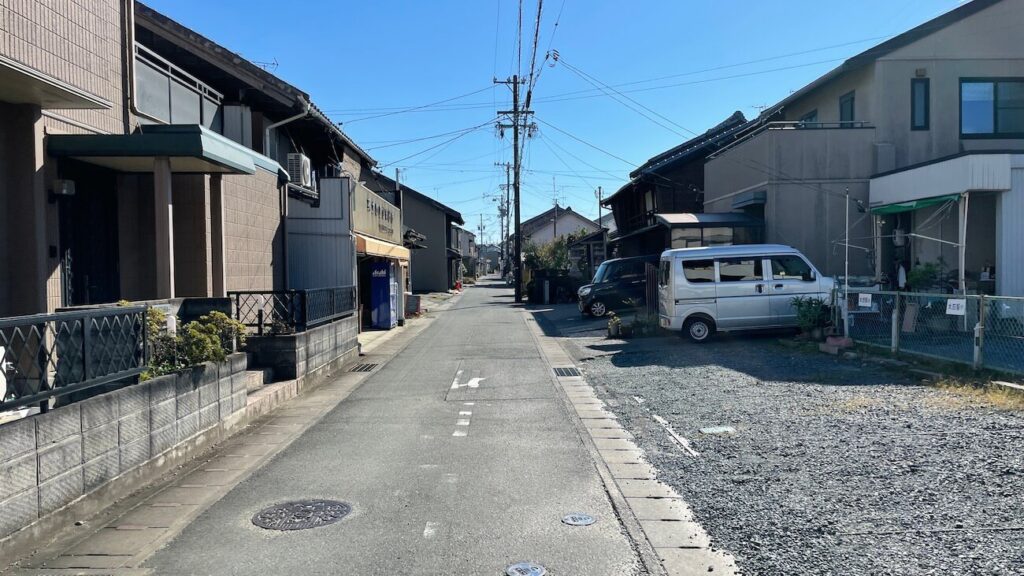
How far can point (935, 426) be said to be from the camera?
7.20 m

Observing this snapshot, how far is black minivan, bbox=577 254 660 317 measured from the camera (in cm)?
2469

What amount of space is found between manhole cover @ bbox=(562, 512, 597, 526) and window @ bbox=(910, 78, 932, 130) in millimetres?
16789

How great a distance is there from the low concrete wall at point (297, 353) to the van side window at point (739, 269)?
8.08 metres

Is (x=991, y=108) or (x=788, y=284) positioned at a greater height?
(x=991, y=108)

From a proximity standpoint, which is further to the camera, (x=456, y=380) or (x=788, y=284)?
(x=788, y=284)

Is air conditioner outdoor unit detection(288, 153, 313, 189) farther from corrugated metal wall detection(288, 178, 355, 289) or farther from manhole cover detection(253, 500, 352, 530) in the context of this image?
manhole cover detection(253, 500, 352, 530)

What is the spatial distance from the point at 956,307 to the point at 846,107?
36.8ft

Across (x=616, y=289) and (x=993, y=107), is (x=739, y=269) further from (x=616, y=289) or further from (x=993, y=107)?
(x=616, y=289)

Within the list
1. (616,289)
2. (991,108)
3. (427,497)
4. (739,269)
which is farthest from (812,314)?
(616,289)

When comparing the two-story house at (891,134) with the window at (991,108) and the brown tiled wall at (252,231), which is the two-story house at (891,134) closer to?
the window at (991,108)

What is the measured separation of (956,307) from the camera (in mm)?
10117

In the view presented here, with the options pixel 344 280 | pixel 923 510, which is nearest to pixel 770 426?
pixel 923 510

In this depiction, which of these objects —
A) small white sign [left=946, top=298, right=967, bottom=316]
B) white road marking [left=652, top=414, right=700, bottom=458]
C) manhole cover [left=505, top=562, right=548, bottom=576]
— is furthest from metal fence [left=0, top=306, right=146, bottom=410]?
small white sign [left=946, top=298, right=967, bottom=316]

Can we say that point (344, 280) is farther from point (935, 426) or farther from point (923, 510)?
point (923, 510)
